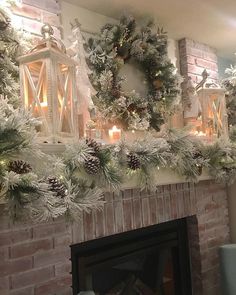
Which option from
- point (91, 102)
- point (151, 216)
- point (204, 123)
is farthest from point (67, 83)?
point (204, 123)

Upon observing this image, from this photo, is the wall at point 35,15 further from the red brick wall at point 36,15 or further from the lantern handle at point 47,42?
the lantern handle at point 47,42

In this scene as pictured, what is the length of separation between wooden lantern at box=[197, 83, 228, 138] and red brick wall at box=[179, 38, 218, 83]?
0.83ft

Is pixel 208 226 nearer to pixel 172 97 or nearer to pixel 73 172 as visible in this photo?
pixel 172 97

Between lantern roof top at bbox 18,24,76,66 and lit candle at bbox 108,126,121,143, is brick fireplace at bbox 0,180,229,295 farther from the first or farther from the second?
lantern roof top at bbox 18,24,76,66

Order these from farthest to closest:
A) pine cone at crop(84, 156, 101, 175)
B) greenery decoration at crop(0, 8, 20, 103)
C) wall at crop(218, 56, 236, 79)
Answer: wall at crop(218, 56, 236, 79) < greenery decoration at crop(0, 8, 20, 103) < pine cone at crop(84, 156, 101, 175)

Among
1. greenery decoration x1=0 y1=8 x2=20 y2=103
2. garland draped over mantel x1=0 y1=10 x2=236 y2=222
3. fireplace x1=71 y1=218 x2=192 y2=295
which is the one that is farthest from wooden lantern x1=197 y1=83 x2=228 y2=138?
greenery decoration x1=0 y1=8 x2=20 y2=103

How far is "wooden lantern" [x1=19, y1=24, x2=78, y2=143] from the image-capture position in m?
1.44

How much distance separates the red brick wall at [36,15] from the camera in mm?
1708

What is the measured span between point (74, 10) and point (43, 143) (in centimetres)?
101

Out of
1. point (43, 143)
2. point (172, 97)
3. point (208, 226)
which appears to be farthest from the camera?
point (208, 226)

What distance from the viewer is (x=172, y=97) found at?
2268mm

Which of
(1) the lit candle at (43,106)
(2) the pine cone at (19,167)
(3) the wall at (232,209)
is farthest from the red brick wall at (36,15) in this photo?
(3) the wall at (232,209)

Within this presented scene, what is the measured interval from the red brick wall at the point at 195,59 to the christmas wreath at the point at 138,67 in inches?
12.9

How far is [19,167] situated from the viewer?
1.16m
